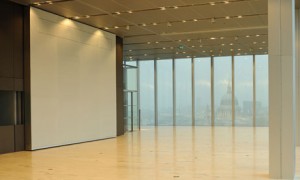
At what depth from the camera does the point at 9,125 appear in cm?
1359

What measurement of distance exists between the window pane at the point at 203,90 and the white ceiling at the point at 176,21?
5386 mm

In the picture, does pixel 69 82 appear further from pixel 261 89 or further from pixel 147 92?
pixel 261 89

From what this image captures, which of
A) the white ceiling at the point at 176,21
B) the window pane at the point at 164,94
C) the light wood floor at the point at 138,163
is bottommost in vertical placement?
the light wood floor at the point at 138,163

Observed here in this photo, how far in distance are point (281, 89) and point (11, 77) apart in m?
9.04

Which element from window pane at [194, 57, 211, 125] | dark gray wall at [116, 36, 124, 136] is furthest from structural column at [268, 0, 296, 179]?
window pane at [194, 57, 211, 125]

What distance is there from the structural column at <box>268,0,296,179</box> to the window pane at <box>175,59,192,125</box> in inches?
917

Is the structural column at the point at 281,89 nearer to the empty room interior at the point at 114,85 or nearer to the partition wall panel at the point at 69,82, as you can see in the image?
the empty room interior at the point at 114,85

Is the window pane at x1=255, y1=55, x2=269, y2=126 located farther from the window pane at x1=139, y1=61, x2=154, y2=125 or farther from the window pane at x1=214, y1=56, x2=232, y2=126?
the window pane at x1=139, y1=61, x2=154, y2=125

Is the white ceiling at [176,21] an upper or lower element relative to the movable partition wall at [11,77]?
upper

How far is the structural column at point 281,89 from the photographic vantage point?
813 cm

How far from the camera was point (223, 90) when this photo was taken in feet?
102

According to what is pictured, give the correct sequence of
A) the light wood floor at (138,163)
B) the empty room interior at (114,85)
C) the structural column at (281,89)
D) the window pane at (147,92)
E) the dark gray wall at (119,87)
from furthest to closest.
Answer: the window pane at (147,92)
the dark gray wall at (119,87)
the light wood floor at (138,163)
the empty room interior at (114,85)
the structural column at (281,89)

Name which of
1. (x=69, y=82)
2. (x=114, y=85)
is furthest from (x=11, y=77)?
(x=114, y=85)

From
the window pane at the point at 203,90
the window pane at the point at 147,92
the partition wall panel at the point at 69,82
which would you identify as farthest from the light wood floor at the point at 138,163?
the window pane at the point at 147,92
